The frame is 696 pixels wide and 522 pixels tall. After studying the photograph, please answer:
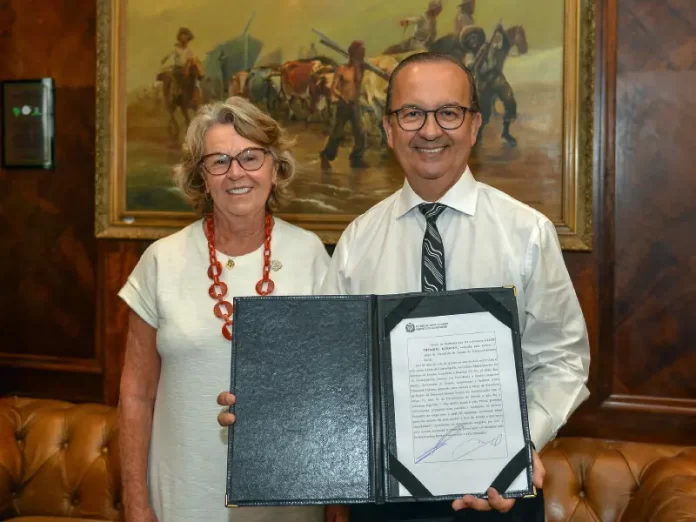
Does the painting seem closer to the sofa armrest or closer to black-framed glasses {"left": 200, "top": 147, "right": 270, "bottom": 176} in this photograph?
the sofa armrest

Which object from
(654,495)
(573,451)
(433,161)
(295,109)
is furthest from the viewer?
(295,109)

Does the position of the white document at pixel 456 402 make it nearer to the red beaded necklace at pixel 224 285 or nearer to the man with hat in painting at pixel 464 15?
the red beaded necklace at pixel 224 285

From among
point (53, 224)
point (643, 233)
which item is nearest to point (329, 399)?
point (643, 233)

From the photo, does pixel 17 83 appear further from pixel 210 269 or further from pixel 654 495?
pixel 654 495

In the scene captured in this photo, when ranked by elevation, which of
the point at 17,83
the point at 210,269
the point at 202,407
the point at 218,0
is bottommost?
the point at 202,407

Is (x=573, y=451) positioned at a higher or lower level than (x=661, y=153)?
lower

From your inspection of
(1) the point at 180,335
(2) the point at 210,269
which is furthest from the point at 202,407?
(2) the point at 210,269

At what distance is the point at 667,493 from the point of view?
231 centimetres

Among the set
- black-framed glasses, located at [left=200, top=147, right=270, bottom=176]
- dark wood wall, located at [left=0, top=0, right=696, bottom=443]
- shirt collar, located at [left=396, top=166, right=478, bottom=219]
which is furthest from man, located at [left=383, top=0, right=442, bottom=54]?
shirt collar, located at [left=396, top=166, right=478, bottom=219]

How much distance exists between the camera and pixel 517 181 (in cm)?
291

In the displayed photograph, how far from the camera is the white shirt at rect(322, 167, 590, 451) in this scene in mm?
1714

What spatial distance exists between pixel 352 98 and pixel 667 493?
6.34 ft

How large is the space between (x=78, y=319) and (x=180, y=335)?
6.05 feet

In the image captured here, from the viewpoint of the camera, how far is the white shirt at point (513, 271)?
5.62ft
